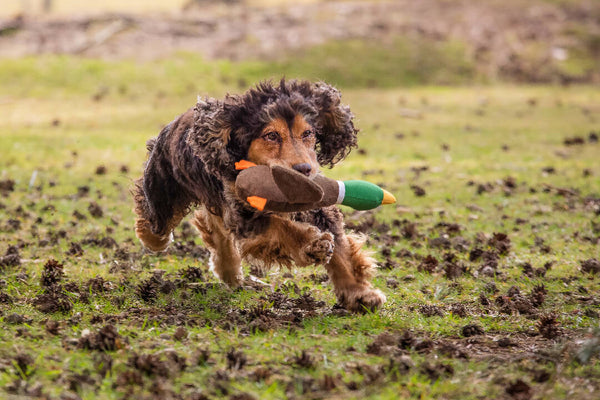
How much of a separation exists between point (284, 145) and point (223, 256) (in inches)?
75.1

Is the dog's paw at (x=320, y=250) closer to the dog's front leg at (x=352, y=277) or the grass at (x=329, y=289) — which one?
the dog's front leg at (x=352, y=277)

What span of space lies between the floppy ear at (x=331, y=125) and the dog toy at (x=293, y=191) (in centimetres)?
71

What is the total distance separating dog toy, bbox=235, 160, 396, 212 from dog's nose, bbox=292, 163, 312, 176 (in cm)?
8

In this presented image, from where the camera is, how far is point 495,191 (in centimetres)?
1089

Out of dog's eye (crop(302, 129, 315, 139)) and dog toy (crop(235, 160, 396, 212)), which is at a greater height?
dog's eye (crop(302, 129, 315, 139))

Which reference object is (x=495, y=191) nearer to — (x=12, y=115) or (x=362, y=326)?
(x=362, y=326)

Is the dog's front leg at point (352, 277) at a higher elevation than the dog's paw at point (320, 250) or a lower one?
lower

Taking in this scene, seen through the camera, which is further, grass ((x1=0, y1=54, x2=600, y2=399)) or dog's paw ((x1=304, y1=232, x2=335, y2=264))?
dog's paw ((x1=304, y1=232, x2=335, y2=264))

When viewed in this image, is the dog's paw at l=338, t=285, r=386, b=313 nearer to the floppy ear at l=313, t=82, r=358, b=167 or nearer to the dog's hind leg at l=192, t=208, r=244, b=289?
the floppy ear at l=313, t=82, r=358, b=167

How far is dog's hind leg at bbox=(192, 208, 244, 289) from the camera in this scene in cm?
675

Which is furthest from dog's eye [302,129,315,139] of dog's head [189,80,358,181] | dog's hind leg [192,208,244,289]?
dog's hind leg [192,208,244,289]

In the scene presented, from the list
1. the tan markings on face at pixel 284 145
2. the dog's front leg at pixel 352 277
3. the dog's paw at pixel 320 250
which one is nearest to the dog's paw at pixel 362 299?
the dog's front leg at pixel 352 277

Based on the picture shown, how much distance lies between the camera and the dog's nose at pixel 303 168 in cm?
503

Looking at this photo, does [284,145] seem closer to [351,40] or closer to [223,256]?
[223,256]
